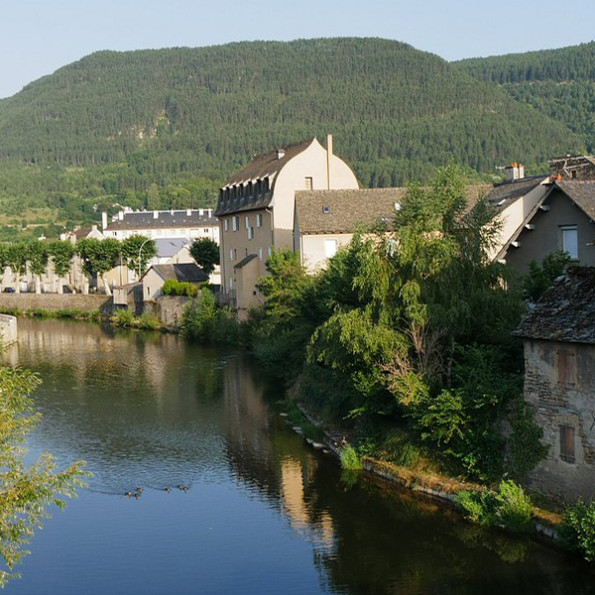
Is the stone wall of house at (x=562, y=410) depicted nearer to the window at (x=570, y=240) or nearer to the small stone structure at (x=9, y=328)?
the window at (x=570, y=240)

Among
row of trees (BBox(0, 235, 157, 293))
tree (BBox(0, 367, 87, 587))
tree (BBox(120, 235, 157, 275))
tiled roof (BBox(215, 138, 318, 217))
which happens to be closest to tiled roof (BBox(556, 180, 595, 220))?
tree (BBox(0, 367, 87, 587))

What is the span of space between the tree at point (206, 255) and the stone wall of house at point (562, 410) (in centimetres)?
6216

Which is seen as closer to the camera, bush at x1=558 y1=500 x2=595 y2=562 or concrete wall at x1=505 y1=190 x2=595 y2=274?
bush at x1=558 y1=500 x2=595 y2=562

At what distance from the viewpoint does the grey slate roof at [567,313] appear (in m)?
22.1

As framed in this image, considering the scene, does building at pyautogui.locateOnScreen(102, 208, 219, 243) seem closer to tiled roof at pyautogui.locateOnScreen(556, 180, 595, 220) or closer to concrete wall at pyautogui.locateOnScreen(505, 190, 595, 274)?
concrete wall at pyautogui.locateOnScreen(505, 190, 595, 274)

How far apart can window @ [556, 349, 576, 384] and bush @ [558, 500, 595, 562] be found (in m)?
2.78

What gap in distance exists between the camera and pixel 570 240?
31.5 m

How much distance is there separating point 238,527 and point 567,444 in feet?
28.3

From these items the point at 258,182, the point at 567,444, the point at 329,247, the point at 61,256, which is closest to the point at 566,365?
the point at 567,444

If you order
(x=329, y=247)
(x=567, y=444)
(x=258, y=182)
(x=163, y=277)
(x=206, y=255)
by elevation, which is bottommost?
(x=567, y=444)

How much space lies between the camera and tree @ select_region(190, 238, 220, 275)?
83.9 m

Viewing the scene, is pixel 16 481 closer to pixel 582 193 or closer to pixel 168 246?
pixel 582 193

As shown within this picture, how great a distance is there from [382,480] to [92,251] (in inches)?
2645

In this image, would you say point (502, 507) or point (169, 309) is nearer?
point (502, 507)
